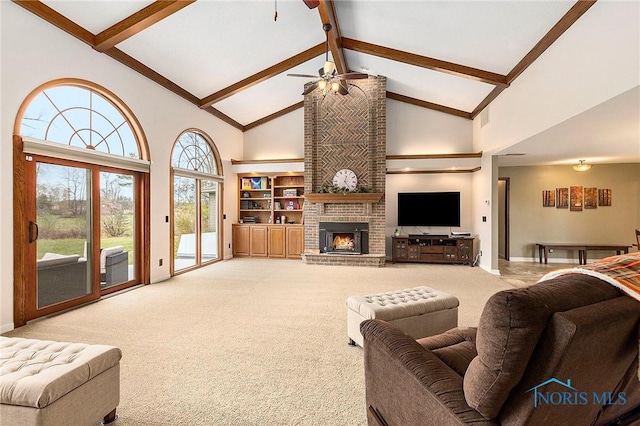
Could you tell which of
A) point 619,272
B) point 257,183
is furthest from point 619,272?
point 257,183

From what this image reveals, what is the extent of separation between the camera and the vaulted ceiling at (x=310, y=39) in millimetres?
3881

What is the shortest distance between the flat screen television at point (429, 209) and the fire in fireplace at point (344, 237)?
1146mm

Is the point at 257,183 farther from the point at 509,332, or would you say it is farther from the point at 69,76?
the point at 509,332

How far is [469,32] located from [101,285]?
6369 mm

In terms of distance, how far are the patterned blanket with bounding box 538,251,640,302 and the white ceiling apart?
2704 mm

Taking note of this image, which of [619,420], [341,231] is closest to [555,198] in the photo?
[341,231]

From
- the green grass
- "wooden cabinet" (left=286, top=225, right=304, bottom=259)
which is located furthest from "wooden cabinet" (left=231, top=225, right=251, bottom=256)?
the green grass

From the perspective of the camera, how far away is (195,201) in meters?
6.77

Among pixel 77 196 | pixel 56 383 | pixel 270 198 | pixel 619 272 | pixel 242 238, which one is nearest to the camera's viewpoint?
pixel 619 272

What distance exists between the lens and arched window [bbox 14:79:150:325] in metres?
3.54

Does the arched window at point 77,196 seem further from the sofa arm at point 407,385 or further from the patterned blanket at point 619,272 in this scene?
the patterned blanket at point 619,272

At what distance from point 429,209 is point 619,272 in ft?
22.2

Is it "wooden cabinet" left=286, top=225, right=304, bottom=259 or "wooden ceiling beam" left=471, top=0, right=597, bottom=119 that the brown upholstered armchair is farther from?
"wooden cabinet" left=286, top=225, right=304, bottom=259

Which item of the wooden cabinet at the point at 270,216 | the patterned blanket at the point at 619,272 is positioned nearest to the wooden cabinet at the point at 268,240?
the wooden cabinet at the point at 270,216
